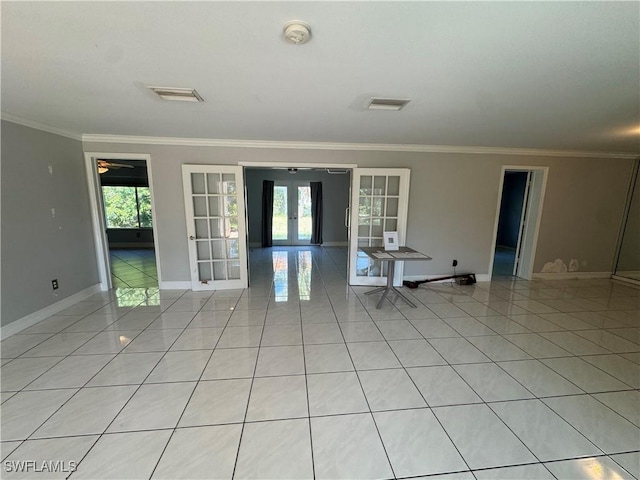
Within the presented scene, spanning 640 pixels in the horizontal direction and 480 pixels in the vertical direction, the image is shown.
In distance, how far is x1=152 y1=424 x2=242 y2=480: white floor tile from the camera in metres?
1.41

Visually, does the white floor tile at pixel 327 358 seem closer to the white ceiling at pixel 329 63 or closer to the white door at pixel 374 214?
the white door at pixel 374 214

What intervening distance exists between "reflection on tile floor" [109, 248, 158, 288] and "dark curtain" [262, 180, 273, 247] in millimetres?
3019

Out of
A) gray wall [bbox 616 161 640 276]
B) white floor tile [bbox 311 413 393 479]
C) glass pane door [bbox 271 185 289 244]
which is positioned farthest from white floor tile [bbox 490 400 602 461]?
glass pane door [bbox 271 185 289 244]

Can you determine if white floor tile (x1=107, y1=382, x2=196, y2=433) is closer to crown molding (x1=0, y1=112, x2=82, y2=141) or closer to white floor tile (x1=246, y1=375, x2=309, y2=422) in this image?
white floor tile (x1=246, y1=375, x2=309, y2=422)

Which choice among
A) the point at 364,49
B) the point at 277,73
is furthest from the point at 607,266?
the point at 277,73

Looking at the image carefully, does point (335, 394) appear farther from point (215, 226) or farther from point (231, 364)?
point (215, 226)

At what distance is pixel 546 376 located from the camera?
87.2 inches

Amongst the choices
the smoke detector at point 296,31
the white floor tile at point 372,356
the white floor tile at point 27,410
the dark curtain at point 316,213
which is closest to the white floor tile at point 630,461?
the white floor tile at point 372,356

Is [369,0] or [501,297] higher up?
[369,0]

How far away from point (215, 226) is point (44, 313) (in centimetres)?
225

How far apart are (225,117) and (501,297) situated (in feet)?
Answer: 15.1

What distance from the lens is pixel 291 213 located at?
830 cm

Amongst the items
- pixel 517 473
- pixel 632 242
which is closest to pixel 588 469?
pixel 517 473

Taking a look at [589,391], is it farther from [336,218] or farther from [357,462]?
[336,218]
